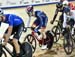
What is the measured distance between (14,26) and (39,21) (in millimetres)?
394

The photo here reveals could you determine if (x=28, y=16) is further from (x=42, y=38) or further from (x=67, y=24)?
(x=67, y=24)

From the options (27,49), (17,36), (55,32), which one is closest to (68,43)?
(55,32)

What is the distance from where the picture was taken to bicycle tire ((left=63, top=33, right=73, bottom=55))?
287 cm

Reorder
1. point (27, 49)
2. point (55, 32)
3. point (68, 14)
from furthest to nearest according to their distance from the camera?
point (68, 14) → point (55, 32) → point (27, 49)

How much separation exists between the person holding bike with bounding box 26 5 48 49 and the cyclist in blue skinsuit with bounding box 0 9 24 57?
177 mm

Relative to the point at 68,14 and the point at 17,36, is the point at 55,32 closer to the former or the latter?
the point at 68,14

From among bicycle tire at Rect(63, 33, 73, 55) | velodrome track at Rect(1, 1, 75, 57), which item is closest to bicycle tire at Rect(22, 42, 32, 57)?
velodrome track at Rect(1, 1, 75, 57)

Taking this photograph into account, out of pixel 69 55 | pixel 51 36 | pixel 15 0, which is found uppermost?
pixel 15 0

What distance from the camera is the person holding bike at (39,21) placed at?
2.40 metres

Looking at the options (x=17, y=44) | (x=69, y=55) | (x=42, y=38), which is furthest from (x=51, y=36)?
(x=17, y=44)

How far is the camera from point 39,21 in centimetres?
252

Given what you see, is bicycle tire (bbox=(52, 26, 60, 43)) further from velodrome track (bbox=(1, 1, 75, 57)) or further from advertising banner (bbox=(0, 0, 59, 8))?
advertising banner (bbox=(0, 0, 59, 8))

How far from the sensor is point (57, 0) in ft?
8.82

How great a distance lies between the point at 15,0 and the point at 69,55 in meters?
0.99
